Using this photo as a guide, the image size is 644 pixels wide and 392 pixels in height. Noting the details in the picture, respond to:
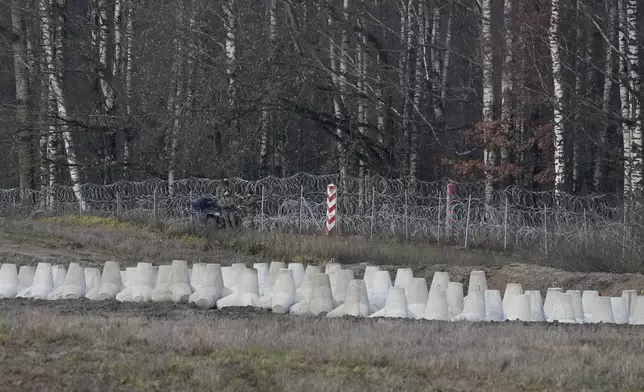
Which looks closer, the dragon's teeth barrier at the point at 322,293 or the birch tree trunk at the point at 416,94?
the dragon's teeth barrier at the point at 322,293

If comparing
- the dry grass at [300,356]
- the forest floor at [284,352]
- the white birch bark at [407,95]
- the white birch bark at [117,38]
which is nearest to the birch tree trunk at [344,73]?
the white birch bark at [407,95]

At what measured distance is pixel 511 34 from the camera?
118 ft

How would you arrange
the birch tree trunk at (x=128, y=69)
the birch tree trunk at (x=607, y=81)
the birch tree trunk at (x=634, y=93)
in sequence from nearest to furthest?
the birch tree trunk at (x=634, y=93)
the birch tree trunk at (x=607, y=81)
the birch tree trunk at (x=128, y=69)

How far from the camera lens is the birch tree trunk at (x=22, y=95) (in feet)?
130

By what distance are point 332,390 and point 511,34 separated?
1119 inches

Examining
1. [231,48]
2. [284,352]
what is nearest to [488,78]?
[231,48]

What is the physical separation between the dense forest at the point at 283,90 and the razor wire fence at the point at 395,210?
3080 millimetres

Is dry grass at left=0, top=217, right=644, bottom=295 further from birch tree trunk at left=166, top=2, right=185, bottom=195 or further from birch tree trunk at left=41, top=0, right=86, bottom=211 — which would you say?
birch tree trunk at left=41, top=0, right=86, bottom=211

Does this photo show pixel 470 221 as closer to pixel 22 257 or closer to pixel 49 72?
pixel 22 257

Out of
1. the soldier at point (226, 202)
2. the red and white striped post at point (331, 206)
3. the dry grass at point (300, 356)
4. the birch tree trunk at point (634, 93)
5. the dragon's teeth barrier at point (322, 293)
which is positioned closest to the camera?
the dry grass at point (300, 356)

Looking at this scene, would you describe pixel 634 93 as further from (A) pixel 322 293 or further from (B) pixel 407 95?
(A) pixel 322 293

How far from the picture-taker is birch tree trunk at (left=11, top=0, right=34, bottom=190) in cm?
3975

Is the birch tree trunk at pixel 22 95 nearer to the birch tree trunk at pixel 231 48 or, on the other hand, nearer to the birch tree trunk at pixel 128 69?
the birch tree trunk at pixel 128 69

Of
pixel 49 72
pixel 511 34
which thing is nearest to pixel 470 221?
pixel 511 34
